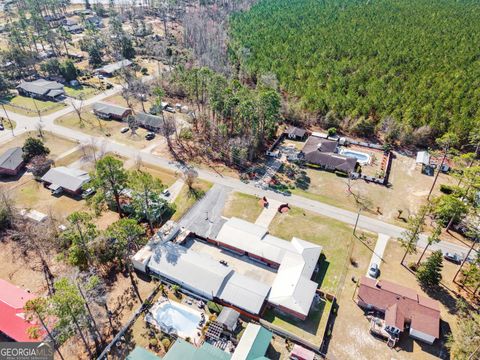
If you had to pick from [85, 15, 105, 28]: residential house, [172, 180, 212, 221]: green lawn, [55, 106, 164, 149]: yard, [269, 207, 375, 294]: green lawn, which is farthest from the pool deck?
[85, 15, 105, 28]: residential house

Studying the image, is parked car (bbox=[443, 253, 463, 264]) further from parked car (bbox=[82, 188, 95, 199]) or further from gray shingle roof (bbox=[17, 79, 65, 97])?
gray shingle roof (bbox=[17, 79, 65, 97])

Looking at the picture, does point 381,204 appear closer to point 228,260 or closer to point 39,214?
point 228,260

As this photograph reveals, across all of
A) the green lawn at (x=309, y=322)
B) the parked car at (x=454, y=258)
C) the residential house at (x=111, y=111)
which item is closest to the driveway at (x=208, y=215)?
the green lawn at (x=309, y=322)

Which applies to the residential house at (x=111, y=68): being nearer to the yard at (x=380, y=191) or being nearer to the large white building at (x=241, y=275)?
the yard at (x=380, y=191)

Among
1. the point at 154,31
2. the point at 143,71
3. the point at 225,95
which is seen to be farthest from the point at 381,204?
the point at 154,31

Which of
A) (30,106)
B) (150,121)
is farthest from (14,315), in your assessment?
(30,106)
